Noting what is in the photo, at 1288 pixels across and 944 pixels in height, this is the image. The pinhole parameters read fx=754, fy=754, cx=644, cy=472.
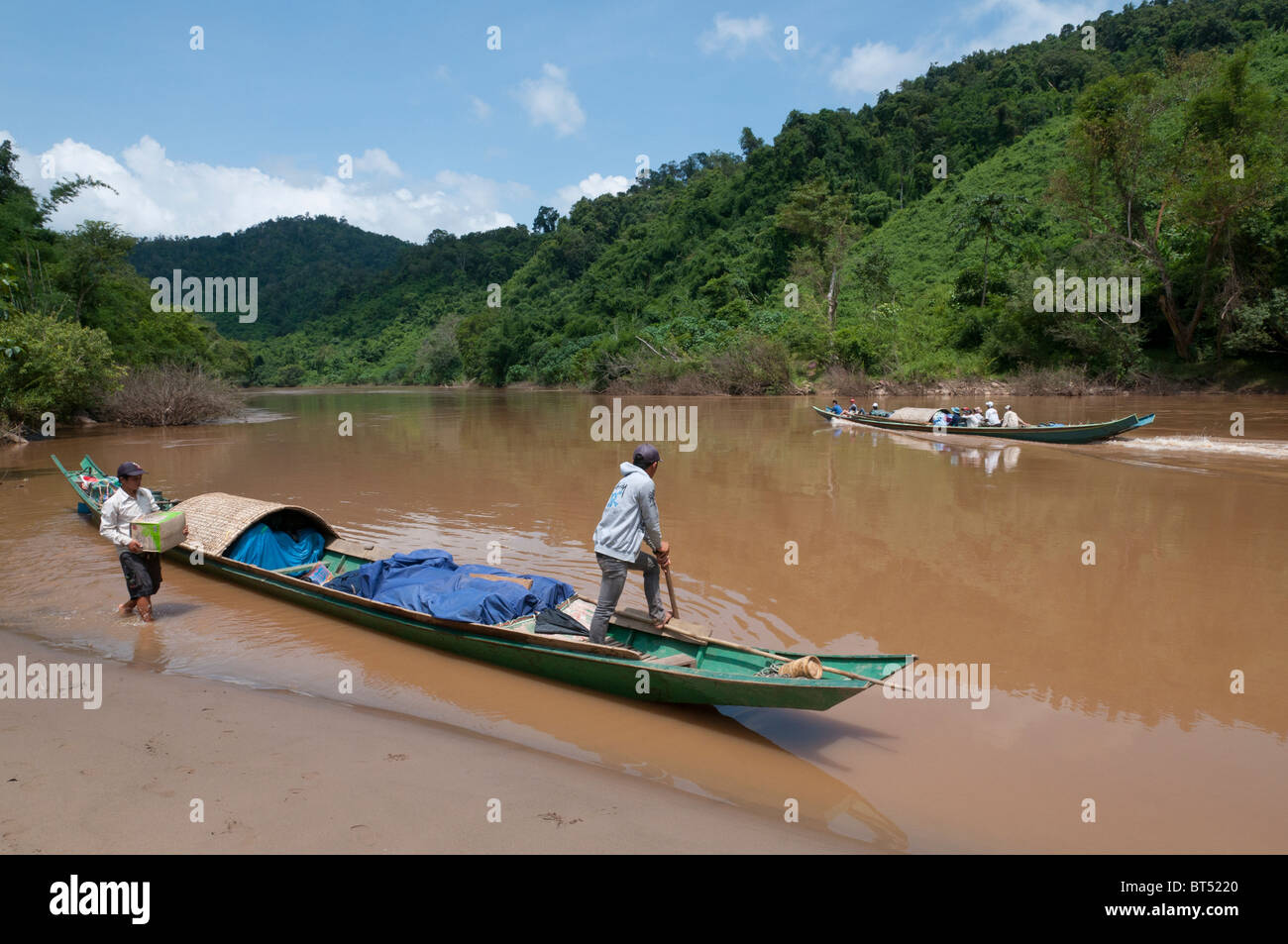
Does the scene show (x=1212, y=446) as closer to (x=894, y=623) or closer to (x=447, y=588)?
(x=894, y=623)

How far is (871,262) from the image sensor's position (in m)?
45.7

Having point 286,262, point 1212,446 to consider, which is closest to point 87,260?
point 1212,446

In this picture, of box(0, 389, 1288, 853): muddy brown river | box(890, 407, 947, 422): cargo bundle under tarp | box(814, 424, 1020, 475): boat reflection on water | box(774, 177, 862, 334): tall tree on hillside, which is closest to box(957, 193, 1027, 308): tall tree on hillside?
box(774, 177, 862, 334): tall tree on hillside

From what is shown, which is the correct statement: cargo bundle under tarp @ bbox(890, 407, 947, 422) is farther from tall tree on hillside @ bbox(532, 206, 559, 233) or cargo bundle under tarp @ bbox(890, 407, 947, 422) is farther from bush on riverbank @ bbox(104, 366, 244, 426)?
tall tree on hillside @ bbox(532, 206, 559, 233)

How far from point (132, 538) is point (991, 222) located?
4410 centimetres

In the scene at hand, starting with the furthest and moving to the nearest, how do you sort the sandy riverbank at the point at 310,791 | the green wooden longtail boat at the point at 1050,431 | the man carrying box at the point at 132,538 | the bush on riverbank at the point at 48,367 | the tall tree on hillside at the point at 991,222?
1. the tall tree on hillside at the point at 991,222
2. the bush on riverbank at the point at 48,367
3. the green wooden longtail boat at the point at 1050,431
4. the man carrying box at the point at 132,538
5. the sandy riverbank at the point at 310,791

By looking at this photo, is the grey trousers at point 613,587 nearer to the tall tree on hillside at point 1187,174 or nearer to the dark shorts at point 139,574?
the dark shorts at point 139,574

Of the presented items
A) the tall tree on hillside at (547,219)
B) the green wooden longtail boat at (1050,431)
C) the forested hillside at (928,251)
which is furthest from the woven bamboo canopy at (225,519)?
the tall tree on hillside at (547,219)

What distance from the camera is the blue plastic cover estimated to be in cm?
779

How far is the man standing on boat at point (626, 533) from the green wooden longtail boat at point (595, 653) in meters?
0.21

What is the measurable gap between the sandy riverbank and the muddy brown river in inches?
14.2

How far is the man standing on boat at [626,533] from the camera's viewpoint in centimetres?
513

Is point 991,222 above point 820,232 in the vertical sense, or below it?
below

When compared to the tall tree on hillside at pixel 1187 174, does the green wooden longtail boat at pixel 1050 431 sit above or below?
below
